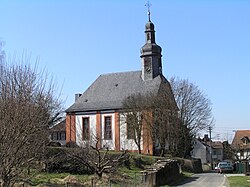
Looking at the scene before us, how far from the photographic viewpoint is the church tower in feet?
219

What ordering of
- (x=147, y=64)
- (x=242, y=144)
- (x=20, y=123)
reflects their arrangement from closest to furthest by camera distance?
(x=20, y=123)
(x=147, y=64)
(x=242, y=144)

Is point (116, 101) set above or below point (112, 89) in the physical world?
below

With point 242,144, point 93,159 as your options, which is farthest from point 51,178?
point 242,144

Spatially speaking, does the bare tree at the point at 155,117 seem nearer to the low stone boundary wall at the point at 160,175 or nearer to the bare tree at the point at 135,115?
the bare tree at the point at 135,115

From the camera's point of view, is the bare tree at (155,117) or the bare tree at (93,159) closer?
the bare tree at (93,159)

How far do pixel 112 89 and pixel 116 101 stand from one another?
354 cm

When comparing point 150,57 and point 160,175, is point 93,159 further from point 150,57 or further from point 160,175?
point 150,57

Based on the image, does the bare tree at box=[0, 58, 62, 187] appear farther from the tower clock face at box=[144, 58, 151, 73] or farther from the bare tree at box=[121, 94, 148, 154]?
the tower clock face at box=[144, 58, 151, 73]

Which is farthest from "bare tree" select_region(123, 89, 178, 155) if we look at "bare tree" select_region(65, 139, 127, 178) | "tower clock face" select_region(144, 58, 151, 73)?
"bare tree" select_region(65, 139, 127, 178)

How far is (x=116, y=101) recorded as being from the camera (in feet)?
223

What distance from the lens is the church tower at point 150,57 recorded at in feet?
219

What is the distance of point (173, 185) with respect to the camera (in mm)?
34375

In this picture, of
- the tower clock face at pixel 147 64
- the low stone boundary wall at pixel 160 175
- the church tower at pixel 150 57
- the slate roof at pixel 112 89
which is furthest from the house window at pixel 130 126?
the low stone boundary wall at pixel 160 175

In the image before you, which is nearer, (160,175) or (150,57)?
(160,175)
